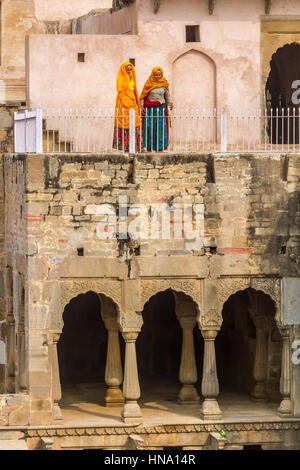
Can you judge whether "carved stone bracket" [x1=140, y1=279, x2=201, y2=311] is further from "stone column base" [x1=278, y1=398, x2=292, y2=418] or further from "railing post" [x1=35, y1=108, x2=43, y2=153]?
"railing post" [x1=35, y1=108, x2=43, y2=153]

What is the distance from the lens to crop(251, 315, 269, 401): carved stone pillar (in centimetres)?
2917

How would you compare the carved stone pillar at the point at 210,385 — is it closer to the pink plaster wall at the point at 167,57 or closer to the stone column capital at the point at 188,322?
the stone column capital at the point at 188,322

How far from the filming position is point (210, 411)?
90.8 ft

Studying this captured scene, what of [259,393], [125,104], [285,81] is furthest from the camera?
[285,81]

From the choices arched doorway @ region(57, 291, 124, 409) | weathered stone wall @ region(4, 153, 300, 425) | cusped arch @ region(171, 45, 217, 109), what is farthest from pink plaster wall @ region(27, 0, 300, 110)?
arched doorway @ region(57, 291, 124, 409)

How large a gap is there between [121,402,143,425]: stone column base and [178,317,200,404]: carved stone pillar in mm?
1531

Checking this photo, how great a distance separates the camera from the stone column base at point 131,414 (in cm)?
2747

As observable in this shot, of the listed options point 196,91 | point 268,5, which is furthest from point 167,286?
point 268,5

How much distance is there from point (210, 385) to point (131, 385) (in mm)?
1235

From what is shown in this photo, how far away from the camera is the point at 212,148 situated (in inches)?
1185

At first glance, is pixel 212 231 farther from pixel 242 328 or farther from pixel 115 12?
pixel 115 12

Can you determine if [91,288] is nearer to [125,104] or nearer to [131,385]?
[131,385]

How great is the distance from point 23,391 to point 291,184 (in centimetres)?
532

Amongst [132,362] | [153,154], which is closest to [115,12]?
[153,154]
